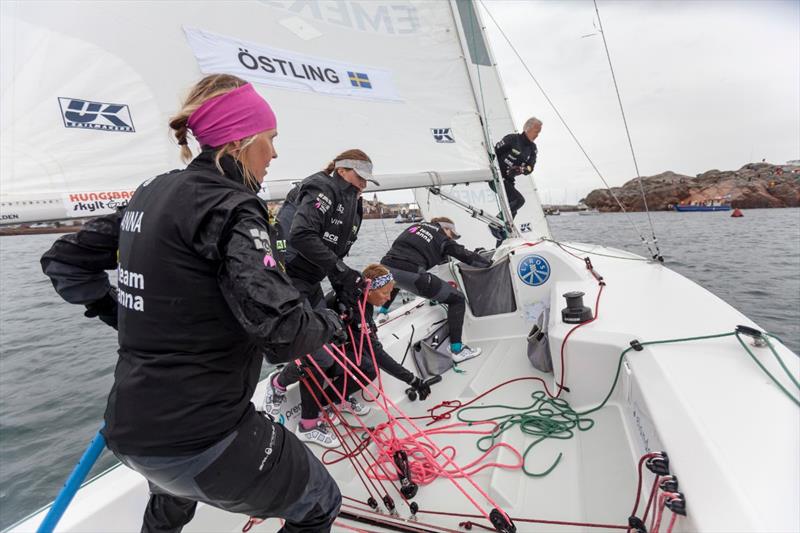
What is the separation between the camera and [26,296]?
9.08 metres

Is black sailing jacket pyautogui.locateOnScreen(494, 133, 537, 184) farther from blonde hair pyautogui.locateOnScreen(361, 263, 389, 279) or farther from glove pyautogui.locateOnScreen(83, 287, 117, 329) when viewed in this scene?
glove pyautogui.locateOnScreen(83, 287, 117, 329)

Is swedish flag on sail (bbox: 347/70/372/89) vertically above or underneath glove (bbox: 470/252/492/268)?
above

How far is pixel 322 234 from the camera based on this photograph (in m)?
2.25

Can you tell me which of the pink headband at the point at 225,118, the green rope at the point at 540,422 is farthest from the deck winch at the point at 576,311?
the pink headband at the point at 225,118

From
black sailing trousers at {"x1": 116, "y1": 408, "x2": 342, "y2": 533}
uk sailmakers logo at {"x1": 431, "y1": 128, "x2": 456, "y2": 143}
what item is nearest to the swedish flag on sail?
uk sailmakers logo at {"x1": 431, "y1": 128, "x2": 456, "y2": 143}

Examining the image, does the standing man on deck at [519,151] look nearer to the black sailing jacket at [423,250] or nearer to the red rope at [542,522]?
the black sailing jacket at [423,250]

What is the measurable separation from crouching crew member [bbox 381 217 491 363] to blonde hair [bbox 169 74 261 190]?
235 cm

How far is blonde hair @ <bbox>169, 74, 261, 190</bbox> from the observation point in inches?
36.2

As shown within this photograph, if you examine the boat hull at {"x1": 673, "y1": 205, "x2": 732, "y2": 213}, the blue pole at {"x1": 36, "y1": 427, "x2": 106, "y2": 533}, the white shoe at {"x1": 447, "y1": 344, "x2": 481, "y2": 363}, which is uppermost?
the blue pole at {"x1": 36, "y1": 427, "x2": 106, "y2": 533}

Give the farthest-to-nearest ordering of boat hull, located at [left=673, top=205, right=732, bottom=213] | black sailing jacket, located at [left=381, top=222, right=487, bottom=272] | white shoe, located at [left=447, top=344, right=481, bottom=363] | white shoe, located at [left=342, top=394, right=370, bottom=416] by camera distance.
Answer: boat hull, located at [left=673, top=205, right=732, bottom=213]
black sailing jacket, located at [left=381, top=222, right=487, bottom=272]
white shoe, located at [left=447, top=344, right=481, bottom=363]
white shoe, located at [left=342, top=394, right=370, bottom=416]

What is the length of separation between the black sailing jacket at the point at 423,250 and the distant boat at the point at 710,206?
161 feet

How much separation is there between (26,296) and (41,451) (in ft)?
26.8

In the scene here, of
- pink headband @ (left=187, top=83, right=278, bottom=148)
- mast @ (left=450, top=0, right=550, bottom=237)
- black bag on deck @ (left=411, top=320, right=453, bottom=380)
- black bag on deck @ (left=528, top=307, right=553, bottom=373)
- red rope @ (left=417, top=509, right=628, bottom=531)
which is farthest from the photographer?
mast @ (left=450, top=0, right=550, bottom=237)

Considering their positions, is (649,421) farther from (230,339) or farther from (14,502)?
(14,502)
